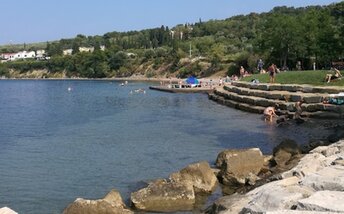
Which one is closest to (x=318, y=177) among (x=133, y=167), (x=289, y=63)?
(x=133, y=167)

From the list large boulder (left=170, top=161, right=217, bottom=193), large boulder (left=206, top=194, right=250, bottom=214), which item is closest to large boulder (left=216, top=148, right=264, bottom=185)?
large boulder (left=170, top=161, right=217, bottom=193)

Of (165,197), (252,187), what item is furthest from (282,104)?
(165,197)

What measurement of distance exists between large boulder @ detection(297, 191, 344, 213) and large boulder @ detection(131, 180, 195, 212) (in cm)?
614

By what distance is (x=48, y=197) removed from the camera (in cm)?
1662

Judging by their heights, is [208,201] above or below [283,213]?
below

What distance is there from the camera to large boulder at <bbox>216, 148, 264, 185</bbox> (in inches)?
665

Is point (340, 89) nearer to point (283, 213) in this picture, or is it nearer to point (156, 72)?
A: point (283, 213)

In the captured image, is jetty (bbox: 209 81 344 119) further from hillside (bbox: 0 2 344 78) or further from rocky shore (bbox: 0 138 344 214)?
hillside (bbox: 0 2 344 78)

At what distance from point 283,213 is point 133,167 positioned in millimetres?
13270

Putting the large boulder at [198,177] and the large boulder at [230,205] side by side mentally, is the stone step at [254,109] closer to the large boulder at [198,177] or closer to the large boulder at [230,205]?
the large boulder at [198,177]

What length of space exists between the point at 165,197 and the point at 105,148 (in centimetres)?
1192

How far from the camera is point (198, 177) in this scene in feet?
53.7

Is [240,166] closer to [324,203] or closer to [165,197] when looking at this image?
[165,197]

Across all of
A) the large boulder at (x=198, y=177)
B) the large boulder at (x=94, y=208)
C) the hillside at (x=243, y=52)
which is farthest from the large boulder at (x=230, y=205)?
the hillside at (x=243, y=52)
